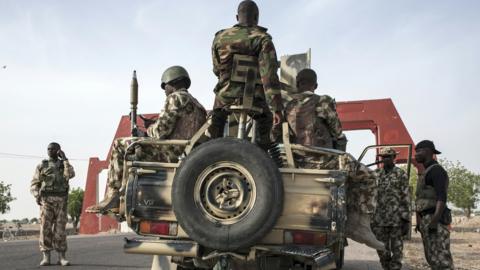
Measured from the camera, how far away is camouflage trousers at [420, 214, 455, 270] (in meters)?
5.80

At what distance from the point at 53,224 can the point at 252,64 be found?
5810 millimetres

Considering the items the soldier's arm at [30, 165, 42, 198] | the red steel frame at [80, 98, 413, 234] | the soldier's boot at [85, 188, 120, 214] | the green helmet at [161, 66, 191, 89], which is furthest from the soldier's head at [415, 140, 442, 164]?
the red steel frame at [80, 98, 413, 234]

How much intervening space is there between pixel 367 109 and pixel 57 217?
17670mm

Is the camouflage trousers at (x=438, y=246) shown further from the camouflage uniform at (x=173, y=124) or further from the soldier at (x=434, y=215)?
the camouflage uniform at (x=173, y=124)

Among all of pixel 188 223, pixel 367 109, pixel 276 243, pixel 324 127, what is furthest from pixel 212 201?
pixel 367 109

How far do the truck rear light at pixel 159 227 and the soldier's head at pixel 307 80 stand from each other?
2158mm

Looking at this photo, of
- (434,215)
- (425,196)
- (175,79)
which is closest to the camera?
(175,79)

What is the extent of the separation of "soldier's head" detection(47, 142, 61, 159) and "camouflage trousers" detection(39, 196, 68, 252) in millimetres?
731

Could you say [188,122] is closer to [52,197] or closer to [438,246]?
[438,246]

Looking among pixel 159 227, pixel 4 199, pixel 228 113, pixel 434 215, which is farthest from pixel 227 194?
pixel 4 199

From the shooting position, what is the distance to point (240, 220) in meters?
3.51

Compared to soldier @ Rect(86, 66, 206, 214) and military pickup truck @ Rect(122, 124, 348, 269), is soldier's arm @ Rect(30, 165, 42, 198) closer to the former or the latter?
Result: soldier @ Rect(86, 66, 206, 214)

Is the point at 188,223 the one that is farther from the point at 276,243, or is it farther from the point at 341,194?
the point at 341,194

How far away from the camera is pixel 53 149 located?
8875 mm
